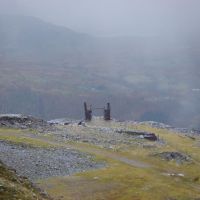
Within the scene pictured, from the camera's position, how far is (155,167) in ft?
285

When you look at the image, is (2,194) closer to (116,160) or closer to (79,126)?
(116,160)

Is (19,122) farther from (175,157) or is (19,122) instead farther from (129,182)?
(129,182)

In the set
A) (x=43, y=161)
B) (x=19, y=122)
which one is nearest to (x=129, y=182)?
(x=43, y=161)

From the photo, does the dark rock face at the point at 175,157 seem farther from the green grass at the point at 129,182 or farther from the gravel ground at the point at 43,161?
the gravel ground at the point at 43,161

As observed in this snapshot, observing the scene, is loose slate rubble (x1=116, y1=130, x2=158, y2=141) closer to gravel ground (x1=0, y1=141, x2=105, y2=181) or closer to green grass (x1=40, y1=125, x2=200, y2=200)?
green grass (x1=40, y1=125, x2=200, y2=200)

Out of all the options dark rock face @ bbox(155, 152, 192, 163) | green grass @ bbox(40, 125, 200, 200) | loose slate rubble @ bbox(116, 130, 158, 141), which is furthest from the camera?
loose slate rubble @ bbox(116, 130, 158, 141)

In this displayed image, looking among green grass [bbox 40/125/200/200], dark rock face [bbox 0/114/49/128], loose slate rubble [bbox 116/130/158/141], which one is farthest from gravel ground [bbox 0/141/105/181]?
loose slate rubble [bbox 116/130/158/141]

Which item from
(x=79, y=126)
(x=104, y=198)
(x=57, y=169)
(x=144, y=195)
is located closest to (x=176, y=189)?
(x=144, y=195)

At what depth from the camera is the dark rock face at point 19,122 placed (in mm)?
106688

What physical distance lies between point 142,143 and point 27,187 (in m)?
59.7

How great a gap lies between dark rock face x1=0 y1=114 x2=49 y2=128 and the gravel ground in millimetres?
21585

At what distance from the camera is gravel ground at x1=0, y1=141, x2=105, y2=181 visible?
69875mm

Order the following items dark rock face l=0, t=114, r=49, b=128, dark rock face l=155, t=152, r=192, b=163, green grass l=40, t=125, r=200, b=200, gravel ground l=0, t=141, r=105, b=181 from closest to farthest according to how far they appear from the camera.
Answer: green grass l=40, t=125, r=200, b=200, gravel ground l=0, t=141, r=105, b=181, dark rock face l=155, t=152, r=192, b=163, dark rock face l=0, t=114, r=49, b=128

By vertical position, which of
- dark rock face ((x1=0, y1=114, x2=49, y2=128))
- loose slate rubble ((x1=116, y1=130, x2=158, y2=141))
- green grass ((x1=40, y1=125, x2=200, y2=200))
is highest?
dark rock face ((x1=0, y1=114, x2=49, y2=128))
